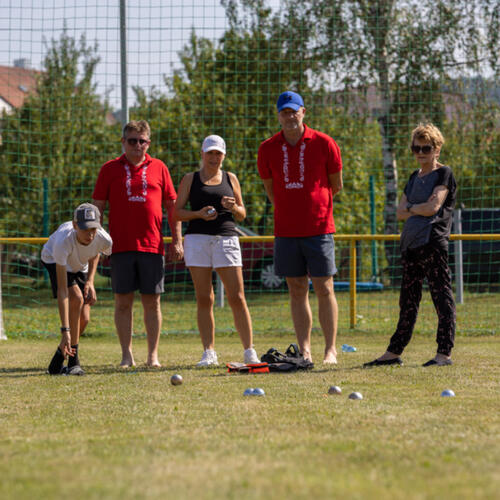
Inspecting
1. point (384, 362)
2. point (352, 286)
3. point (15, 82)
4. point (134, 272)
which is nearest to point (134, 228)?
point (134, 272)

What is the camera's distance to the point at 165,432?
12.3ft

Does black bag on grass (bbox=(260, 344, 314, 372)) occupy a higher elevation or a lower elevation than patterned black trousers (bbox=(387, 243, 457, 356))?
lower

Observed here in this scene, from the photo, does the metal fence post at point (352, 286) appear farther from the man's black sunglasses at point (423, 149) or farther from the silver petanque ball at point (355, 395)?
the silver petanque ball at point (355, 395)

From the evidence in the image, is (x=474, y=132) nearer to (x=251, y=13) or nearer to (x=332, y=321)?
(x=251, y=13)

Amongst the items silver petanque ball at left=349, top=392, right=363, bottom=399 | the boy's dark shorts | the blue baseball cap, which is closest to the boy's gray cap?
the boy's dark shorts

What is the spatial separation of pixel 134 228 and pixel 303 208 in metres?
1.31

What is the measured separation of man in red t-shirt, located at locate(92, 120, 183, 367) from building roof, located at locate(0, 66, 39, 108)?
576 centimetres

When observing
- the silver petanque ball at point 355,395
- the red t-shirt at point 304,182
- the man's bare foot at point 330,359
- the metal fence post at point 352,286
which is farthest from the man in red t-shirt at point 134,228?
the metal fence post at point 352,286

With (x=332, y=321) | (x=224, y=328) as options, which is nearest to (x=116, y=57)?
(x=224, y=328)

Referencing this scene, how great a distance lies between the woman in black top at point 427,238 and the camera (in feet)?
19.6

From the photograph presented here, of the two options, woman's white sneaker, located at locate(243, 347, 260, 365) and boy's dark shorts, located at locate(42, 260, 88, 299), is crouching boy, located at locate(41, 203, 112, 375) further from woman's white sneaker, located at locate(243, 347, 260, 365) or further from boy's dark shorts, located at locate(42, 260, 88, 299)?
woman's white sneaker, located at locate(243, 347, 260, 365)

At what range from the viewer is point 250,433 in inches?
144

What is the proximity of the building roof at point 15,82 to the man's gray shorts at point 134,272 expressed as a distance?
607 centimetres

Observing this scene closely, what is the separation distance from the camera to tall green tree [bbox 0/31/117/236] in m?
18.5
